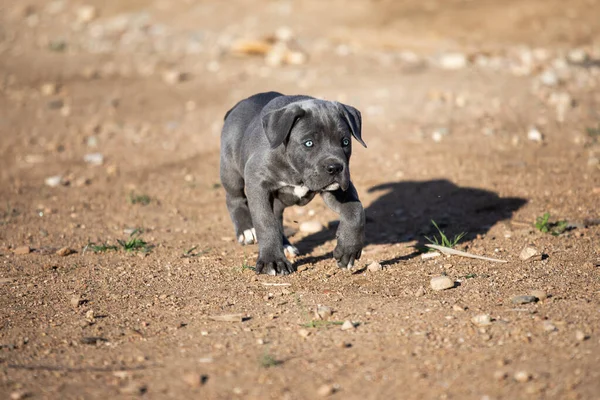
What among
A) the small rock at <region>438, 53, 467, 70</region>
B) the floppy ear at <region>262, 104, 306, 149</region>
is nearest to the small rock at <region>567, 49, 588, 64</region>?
the small rock at <region>438, 53, 467, 70</region>

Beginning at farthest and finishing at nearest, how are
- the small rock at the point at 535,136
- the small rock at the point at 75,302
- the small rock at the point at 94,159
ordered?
the small rock at the point at 94,159 < the small rock at the point at 535,136 < the small rock at the point at 75,302

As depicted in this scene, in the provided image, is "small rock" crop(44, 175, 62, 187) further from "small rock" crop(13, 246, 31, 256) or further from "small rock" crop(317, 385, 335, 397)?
"small rock" crop(317, 385, 335, 397)

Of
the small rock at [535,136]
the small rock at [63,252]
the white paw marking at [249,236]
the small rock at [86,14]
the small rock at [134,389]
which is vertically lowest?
the small rock at [86,14]

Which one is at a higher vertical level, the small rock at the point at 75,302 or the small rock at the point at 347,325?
the small rock at the point at 347,325

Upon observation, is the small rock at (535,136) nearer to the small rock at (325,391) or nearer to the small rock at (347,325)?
the small rock at (347,325)

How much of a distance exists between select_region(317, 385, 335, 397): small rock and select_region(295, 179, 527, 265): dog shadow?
2.79 m

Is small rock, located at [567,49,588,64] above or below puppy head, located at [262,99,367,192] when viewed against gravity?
below

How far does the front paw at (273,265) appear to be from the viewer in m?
6.34

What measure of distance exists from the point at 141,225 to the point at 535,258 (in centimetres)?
408

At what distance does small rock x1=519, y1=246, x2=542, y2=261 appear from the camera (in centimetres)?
646

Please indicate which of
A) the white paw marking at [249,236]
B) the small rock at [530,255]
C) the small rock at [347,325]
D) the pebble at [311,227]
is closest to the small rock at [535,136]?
the pebble at [311,227]

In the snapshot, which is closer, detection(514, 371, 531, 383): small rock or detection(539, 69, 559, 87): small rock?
detection(514, 371, 531, 383): small rock

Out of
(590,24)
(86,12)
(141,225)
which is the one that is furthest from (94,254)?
(86,12)

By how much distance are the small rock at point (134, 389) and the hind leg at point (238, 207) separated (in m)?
3.13
